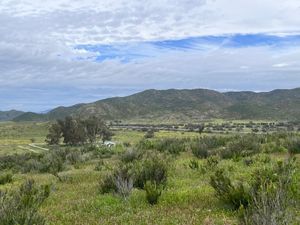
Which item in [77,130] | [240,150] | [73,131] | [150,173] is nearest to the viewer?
[150,173]

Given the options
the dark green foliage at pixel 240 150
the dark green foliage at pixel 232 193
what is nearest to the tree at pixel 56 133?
the dark green foliage at pixel 240 150

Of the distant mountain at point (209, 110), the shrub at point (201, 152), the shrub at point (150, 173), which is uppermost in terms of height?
the distant mountain at point (209, 110)

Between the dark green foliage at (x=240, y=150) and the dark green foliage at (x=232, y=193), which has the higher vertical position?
the dark green foliage at (x=232, y=193)

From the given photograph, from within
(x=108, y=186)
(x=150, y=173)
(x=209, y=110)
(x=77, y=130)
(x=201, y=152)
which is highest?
(x=209, y=110)

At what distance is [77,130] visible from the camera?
212 ft

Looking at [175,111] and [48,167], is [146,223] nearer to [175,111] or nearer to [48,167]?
[48,167]

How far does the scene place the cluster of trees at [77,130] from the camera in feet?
214

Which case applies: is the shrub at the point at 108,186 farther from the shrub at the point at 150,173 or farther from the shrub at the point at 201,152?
the shrub at the point at 201,152

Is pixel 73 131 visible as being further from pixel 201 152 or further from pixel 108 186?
pixel 108 186

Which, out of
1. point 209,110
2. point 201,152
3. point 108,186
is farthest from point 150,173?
point 209,110

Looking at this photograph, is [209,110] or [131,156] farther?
[209,110]

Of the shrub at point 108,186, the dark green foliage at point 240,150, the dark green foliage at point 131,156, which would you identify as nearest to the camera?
the shrub at point 108,186

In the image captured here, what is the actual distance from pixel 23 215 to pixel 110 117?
176 m

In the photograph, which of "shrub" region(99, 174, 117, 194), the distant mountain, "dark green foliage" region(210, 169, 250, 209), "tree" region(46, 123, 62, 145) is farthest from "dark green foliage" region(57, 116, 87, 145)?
the distant mountain
